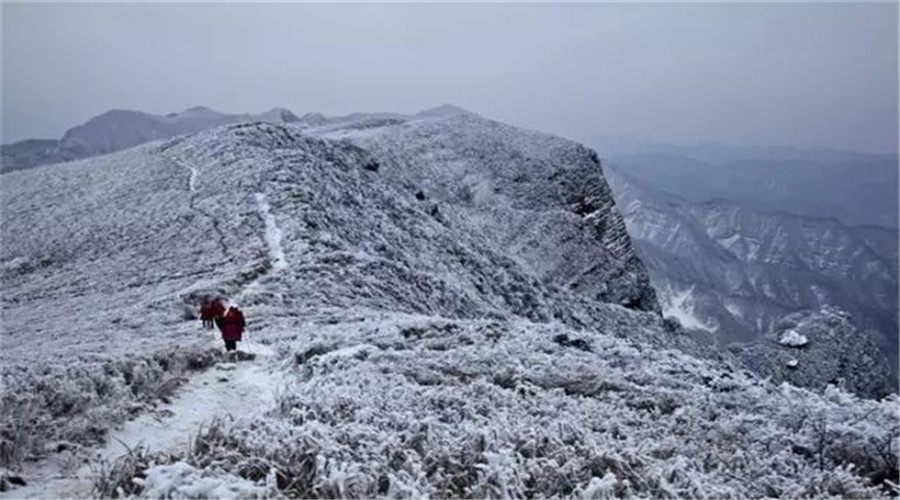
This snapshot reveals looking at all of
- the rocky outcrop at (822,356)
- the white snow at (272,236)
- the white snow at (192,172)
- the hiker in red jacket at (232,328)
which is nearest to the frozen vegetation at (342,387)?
the white snow at (272,236)

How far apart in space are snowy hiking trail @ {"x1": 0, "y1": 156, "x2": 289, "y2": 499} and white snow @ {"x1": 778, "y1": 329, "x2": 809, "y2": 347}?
53.8 m

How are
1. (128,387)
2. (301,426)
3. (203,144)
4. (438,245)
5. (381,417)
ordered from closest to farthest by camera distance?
(301,426) < (381,417) < (128,387) < (438,245) < (203,144)

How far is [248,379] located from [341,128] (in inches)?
3104

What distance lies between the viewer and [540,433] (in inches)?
323

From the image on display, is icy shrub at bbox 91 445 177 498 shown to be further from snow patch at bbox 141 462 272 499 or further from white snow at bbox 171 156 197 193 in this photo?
white snow at bbox 171 156 197 193

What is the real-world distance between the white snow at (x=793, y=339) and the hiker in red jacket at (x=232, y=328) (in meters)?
54.2

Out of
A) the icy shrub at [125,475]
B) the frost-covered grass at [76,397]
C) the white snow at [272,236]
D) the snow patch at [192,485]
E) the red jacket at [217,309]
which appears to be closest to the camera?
the snow patch at [192,485]

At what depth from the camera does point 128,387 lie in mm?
9914

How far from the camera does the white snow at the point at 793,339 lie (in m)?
57.8

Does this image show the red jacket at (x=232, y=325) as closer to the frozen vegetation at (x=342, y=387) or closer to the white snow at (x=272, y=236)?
the frozen vegetation at (x=342, y=387)

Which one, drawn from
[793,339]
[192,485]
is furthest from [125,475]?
[793,339]

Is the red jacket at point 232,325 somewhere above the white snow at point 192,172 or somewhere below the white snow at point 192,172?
below

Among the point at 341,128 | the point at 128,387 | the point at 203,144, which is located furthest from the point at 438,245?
the point at 341,128

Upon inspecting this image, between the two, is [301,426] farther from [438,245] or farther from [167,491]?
[438,245]
